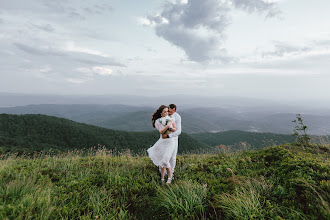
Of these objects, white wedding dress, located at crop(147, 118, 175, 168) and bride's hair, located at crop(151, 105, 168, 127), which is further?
bride's hair, located at crop(151, 105, 168, 127)

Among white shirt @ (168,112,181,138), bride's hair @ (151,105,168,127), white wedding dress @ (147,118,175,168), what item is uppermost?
bride's hair @ (151,105,168,127)

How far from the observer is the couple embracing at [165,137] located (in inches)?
201

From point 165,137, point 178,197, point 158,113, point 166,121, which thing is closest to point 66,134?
point 158,113

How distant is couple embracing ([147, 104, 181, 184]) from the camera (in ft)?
16.7

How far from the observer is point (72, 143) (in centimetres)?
8100

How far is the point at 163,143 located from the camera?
17.5ft

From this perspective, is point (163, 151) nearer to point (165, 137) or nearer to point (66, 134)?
point (165, 137)

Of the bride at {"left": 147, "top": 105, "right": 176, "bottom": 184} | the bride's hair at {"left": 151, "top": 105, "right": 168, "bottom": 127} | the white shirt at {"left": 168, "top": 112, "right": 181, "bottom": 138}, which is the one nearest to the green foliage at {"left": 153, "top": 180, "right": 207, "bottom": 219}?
the bride at {"left": 147, "top": 105, "right": 176, "bottom": 184}

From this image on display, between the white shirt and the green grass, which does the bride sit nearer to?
the white shirt

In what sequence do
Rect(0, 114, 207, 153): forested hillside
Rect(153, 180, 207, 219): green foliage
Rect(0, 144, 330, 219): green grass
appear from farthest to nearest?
Rect(0, 114, 207, 153): forested hillside, Rect(153, 180, 207, 219): green foliage, Rect(0, 144, 330, 219): green grass

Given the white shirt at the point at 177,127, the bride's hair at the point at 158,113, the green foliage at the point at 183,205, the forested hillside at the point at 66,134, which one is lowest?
the forested hillside at the point at 66,134

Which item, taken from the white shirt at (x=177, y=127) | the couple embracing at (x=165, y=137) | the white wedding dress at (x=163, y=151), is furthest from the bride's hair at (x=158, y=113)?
the white shirt at (x=177, y=127)

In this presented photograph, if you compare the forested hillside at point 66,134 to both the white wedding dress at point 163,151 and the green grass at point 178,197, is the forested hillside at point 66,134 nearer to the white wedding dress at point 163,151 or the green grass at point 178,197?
the white wedding dress at point 163,151

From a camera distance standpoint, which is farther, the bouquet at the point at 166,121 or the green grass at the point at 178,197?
the bouquet at the point at 166,121
